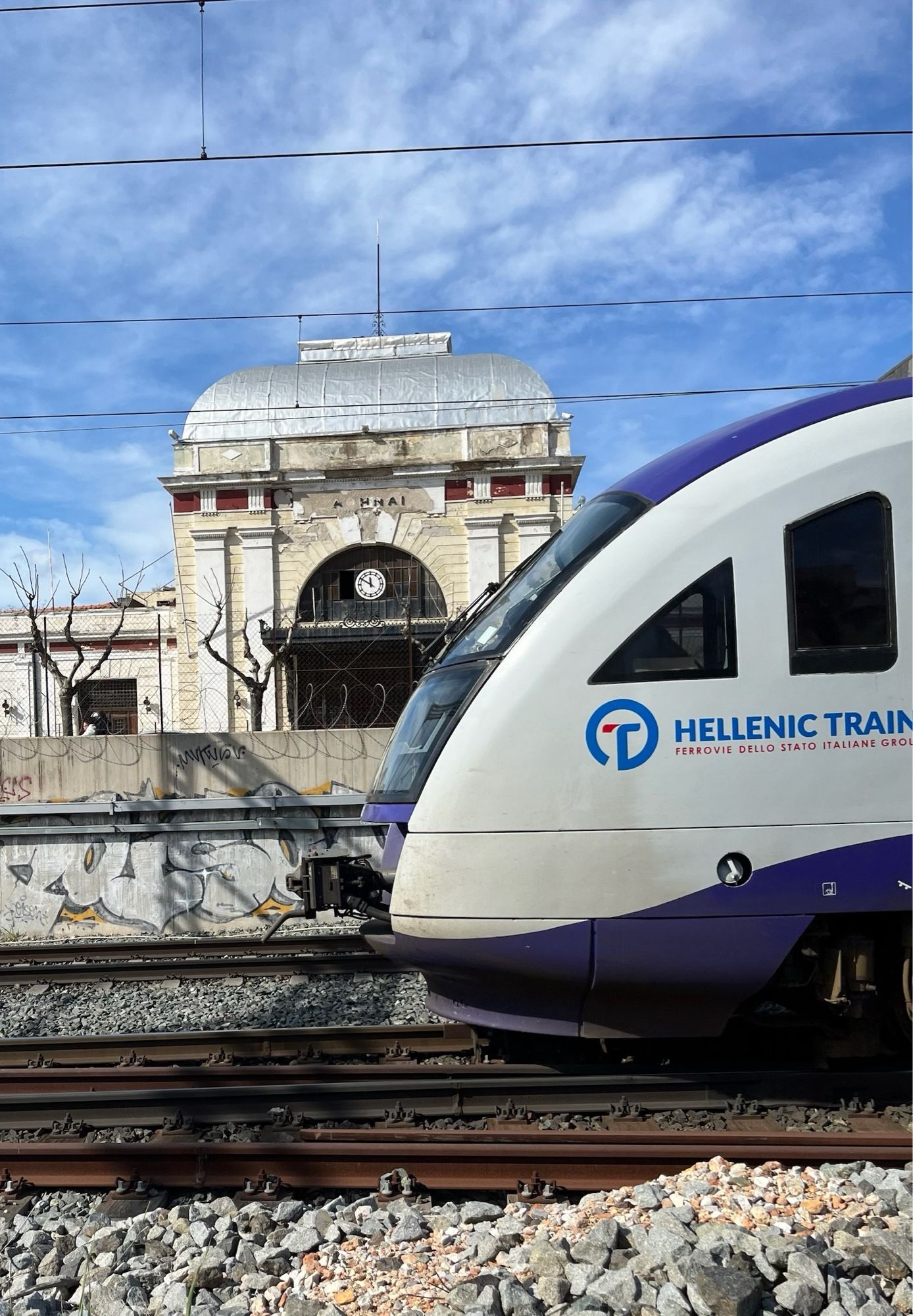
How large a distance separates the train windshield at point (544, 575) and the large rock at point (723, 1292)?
2.46m

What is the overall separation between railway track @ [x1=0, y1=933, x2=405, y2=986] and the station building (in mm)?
15267

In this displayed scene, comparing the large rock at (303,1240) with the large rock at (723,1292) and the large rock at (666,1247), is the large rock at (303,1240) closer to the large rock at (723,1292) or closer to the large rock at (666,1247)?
the large rock at (666,1247)

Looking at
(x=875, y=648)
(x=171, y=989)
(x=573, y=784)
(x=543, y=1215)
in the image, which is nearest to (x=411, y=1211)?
(x=543, y=1215)

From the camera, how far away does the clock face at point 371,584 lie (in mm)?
25328

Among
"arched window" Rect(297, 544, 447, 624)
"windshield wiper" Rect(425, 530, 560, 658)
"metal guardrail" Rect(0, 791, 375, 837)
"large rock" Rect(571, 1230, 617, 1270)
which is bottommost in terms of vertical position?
"large rock" Rect(571, 1230, 617, 1270)

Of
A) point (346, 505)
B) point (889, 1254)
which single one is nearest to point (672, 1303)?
point (889, 1254)

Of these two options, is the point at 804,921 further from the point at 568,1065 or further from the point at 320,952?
the point at 320,952

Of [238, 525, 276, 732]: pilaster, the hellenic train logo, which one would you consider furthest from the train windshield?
[238, 525, 276, 732]: pilaster

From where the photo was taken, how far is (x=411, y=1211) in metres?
3.73

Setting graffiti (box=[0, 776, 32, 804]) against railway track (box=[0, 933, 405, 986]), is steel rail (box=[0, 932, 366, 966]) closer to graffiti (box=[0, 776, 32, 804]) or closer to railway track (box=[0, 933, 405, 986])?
railway track (box=[0, 933, 405, 986])

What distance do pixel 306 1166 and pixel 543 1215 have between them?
43.0 inches

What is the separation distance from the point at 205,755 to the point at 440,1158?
331 inches

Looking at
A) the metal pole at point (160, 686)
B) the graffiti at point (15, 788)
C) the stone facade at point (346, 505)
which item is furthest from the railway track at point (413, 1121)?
the stone facade at point (346, 505)

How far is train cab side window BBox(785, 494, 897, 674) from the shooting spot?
3.99 m
